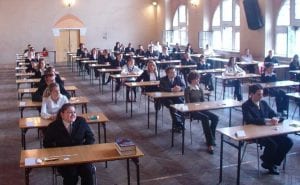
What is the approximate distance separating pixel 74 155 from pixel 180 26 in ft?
64.3

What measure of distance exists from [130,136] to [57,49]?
1762 cm

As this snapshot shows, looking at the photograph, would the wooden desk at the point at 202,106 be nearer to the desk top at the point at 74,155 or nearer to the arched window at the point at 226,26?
the desk top at the point at 74,155

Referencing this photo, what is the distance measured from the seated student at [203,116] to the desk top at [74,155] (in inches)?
102

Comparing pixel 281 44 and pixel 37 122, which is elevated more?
pixel 281 44

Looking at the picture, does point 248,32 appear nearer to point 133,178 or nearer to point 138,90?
point 138,90

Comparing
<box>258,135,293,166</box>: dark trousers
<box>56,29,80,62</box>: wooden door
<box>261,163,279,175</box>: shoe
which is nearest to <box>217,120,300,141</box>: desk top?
<box>258,135,293,166</box>: dark trousers

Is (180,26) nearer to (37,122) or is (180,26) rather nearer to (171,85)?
(171,85)

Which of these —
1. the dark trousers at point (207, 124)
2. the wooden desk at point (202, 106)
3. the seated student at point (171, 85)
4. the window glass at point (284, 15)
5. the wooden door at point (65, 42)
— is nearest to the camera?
the wooden desk at point (202, 106)


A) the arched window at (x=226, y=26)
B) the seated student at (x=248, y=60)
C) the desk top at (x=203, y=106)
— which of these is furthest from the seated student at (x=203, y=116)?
the arched window at (x=226, y=26)

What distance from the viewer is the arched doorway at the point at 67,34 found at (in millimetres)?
23895

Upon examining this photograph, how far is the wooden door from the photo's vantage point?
79.3ft

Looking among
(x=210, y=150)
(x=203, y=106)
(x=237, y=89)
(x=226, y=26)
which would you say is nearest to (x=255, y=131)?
(x=210, y=150)

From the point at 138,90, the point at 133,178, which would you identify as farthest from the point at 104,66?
the point at 133,178

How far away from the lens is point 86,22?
24.3 metres
